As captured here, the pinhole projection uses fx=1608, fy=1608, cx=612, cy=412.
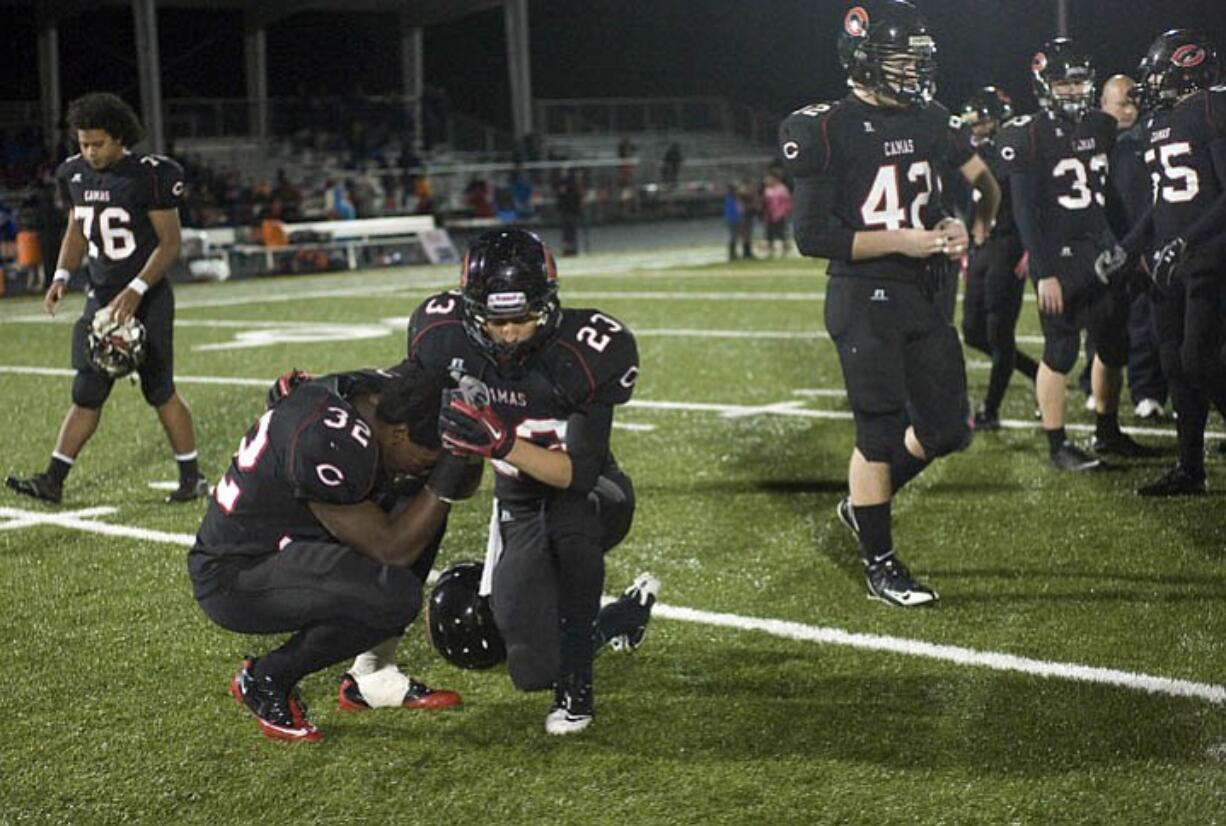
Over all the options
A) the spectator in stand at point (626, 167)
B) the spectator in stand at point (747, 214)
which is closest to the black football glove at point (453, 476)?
the spectator in stand at point (747, 214)

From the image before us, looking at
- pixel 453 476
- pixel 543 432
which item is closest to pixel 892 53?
pixel 543 432

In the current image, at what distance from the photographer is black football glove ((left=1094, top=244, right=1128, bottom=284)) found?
6520 millimetres

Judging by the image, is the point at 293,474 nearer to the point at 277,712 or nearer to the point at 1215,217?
the point at 277,712

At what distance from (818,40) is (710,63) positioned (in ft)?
10.5

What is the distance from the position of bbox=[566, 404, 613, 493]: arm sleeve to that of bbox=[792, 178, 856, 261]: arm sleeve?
1.35m

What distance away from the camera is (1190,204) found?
613 cm

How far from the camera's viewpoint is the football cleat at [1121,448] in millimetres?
7145

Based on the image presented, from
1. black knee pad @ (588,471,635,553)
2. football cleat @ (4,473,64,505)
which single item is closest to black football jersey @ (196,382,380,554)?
black knee pad @ (588,471,635,553)

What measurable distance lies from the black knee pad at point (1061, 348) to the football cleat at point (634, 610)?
3.01 meters

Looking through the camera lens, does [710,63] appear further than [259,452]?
Yes

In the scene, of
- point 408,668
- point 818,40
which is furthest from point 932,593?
point 818,40

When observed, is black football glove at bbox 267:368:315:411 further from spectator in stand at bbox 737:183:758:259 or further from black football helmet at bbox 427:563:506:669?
spectator in stand at bbox 737:183:758:259

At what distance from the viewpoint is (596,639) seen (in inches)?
163

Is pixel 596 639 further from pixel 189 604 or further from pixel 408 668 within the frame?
pixel 189 604
